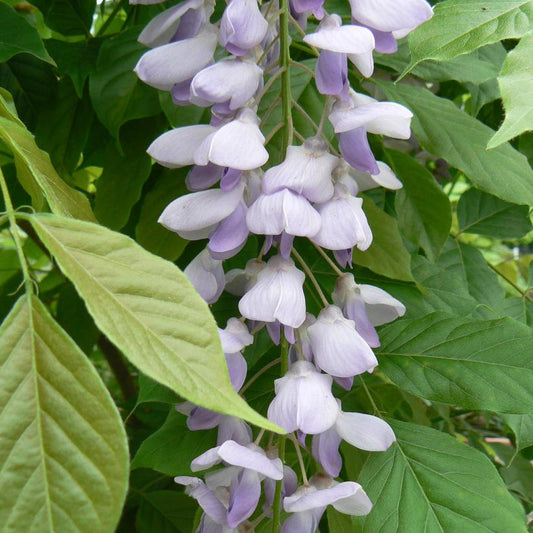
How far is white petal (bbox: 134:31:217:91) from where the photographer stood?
728 mm

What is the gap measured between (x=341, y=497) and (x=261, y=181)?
300mm

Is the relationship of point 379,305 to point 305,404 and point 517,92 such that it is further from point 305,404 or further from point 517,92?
point 517,92

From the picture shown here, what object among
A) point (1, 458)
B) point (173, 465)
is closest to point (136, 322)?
point (1, 458)

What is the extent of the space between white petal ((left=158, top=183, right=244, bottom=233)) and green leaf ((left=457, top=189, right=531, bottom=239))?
2.55 feet

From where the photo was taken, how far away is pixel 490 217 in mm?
1400

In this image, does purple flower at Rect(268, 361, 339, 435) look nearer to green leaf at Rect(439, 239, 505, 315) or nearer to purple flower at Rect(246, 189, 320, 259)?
purple flower at Rect(246, 189, 320, 259)

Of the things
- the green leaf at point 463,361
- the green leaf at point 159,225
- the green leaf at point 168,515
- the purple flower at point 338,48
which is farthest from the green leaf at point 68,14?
the green leaf at point 168,515

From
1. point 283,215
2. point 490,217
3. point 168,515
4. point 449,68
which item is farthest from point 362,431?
point 490,217

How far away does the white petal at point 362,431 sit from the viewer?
72 cm

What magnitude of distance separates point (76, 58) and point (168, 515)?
78cm

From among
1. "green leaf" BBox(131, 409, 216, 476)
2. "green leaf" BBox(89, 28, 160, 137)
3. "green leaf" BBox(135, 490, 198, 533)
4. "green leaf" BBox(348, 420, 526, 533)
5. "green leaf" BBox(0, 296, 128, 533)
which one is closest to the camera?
"green leaf" BBox(0, 296, 128, 533)

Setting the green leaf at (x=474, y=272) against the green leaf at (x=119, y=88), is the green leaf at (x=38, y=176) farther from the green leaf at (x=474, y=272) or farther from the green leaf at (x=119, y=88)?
the green leaf at (x=474, y=272)

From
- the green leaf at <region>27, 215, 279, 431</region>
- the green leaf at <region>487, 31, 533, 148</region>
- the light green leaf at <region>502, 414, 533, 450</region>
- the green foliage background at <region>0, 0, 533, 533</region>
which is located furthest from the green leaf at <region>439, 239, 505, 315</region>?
the green leaf at <region>27, 215, 279, 431</region>

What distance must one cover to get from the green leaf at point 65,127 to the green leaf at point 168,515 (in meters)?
0.60
